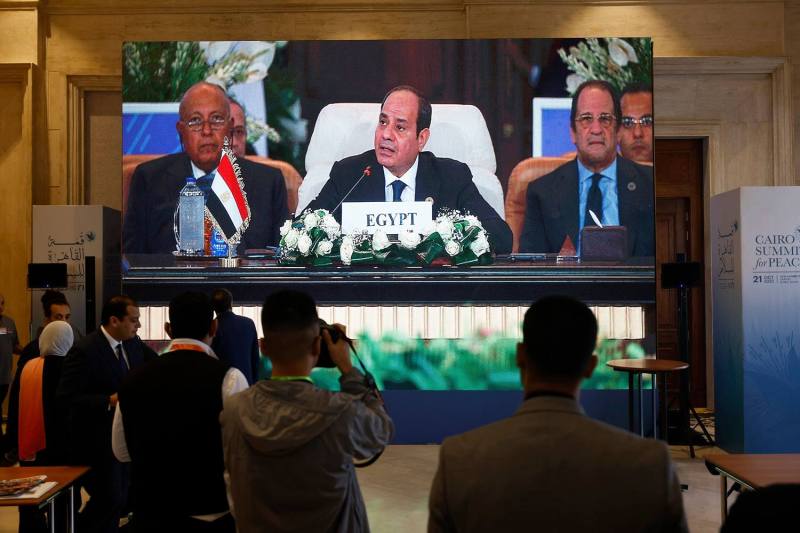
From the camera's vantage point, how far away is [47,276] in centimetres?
879

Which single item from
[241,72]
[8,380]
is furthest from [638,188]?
[8,380]

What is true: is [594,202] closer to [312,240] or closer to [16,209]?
[312,240]

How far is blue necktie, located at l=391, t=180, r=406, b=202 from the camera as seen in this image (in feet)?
27.9

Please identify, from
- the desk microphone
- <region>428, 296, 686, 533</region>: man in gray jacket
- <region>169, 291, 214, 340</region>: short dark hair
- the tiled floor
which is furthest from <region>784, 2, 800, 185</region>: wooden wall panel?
<region>428, 296, 686, 533</region>: man in gray jacket

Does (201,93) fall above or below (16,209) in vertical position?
above

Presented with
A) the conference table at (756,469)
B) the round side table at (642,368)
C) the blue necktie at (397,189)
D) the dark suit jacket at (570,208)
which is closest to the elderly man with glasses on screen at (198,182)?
the blue necktie at (397,189)

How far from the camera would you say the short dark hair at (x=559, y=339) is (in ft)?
5.80

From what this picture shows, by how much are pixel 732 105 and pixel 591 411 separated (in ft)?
13.9

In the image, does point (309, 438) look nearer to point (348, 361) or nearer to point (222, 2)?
point (348, 361)

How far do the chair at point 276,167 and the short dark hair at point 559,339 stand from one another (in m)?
6.91

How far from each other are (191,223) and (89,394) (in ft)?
14.4

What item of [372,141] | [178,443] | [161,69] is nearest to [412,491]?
[372,141]

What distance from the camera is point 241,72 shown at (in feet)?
28.2

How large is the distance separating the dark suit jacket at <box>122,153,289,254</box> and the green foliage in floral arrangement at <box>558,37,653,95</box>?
10.1 feet
